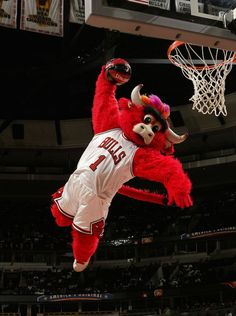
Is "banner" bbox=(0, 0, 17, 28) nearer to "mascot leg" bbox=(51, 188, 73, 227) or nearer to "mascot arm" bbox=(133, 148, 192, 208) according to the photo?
"mascot leg" bbox=(51, 188, 73, 227)

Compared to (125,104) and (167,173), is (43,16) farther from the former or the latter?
(167,173)

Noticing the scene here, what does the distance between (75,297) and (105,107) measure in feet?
45.2

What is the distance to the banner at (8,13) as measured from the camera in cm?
1012

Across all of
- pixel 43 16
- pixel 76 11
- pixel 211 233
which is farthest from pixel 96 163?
pixel 211 233

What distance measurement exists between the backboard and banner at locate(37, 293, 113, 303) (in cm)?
1399

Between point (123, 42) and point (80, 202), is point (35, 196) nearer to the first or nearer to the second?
point (123, 42)

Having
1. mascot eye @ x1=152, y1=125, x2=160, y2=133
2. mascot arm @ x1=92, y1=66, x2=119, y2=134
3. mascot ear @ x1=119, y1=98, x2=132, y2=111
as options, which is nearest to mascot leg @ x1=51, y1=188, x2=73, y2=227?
mascot arm @ x1=92, y1=66, x2=119, y2=134

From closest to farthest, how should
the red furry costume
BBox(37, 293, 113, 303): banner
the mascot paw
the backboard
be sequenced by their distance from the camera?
the backboard → the red furry costume → the mascot paw → BBox(37, 293, 113, 303): banner

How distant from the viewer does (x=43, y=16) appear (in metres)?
10.4

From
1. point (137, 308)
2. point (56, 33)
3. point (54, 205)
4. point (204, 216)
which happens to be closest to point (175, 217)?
point (204, 216)

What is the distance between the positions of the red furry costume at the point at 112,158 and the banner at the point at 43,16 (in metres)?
5.85

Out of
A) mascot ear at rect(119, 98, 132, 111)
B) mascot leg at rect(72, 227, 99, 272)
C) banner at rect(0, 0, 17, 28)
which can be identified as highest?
banner at rect(0, 0, 17, 28)

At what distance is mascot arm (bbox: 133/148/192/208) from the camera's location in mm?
4055

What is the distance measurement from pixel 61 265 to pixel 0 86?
7.76 m
